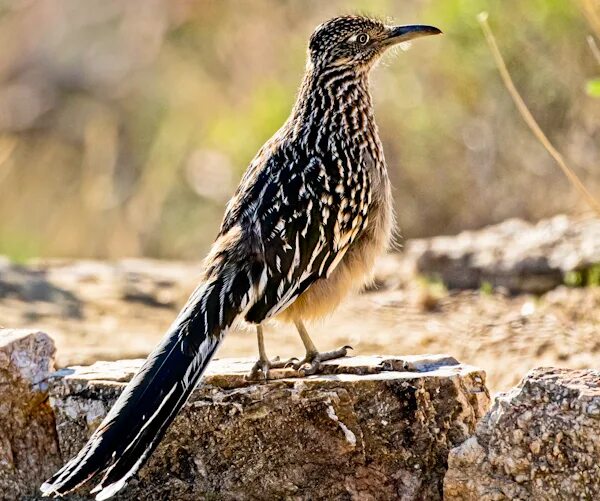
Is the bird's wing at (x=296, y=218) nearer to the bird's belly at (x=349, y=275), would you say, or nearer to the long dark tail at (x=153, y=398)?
the bird's belly at (x=349, y=275)

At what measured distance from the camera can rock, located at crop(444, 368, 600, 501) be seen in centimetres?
356

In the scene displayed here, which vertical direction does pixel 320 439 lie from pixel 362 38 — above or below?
below

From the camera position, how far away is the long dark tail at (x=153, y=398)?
362 cm

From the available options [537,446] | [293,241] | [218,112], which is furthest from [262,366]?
[218,112]

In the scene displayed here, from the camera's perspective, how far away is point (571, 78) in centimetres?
958

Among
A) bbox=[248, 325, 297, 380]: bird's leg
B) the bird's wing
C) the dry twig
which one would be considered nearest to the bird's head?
the dry twig

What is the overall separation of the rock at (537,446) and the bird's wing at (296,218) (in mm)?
1054

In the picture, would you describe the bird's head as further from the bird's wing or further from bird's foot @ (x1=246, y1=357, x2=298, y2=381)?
bird's foot @ (x1=246, y1=357, x2=298, y2=381)

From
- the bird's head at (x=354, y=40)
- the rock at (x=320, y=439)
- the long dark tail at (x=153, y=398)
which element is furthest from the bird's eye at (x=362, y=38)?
the rock at (x=320, y=439)

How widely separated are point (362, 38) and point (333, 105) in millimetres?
463

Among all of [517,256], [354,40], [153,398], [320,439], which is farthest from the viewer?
[517,256]

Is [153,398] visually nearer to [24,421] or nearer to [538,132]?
[24,421]

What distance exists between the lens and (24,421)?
4352mm

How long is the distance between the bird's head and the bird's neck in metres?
0.05
